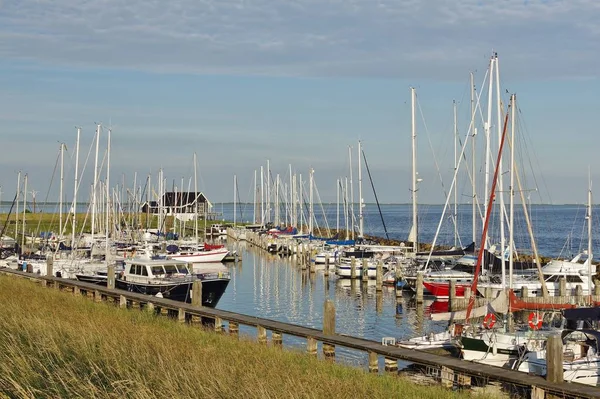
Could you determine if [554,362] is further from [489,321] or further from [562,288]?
[562,288]

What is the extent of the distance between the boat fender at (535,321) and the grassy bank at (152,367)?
10.2 metres

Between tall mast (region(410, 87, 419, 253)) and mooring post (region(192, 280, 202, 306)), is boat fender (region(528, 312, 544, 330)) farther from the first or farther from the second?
tall mast (region(410, 87, 419, 253))

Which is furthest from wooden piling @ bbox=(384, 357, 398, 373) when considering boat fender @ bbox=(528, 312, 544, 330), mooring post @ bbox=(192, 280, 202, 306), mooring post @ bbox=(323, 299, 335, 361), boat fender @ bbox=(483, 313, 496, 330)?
mooring post @ bbox=(192, 280, 202, 306)

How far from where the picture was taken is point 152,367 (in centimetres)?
1552

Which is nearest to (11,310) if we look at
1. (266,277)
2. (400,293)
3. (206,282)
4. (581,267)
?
(206,282)

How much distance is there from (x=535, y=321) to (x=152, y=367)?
15.8 metres

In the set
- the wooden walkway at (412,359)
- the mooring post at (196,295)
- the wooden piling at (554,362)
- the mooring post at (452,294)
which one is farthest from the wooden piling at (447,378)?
the mooring post at (452,294)

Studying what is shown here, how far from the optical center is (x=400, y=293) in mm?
48000

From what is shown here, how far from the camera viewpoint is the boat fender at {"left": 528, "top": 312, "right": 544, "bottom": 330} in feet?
86.8

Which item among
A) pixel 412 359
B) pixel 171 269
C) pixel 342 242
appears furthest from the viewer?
pixel 342 242

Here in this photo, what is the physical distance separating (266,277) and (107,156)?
1554cm

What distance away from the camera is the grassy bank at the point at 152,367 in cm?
1375

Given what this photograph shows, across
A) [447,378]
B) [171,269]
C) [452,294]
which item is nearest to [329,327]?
[447,378]

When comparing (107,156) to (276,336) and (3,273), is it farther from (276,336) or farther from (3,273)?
(276,336)
